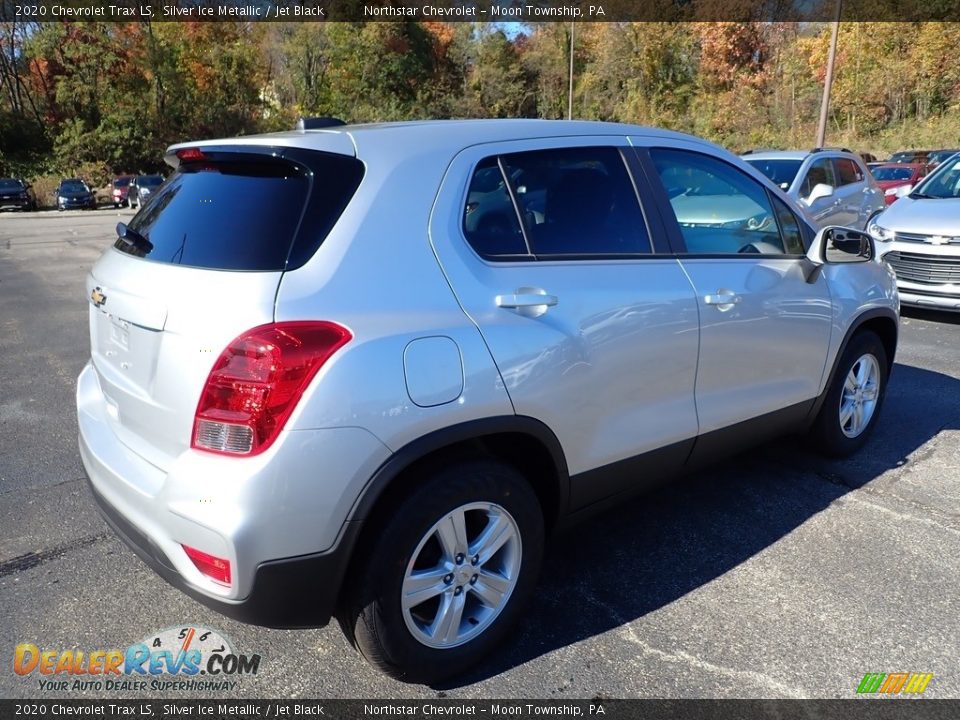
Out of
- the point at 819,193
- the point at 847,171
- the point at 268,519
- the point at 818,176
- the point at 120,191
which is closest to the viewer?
the point at 268,519

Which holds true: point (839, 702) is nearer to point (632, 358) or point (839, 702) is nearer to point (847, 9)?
point (632, 358)

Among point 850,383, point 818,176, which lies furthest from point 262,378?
point 818,176

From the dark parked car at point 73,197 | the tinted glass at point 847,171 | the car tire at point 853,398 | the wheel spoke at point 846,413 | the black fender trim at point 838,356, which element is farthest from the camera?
the dark parked car at point 73,197

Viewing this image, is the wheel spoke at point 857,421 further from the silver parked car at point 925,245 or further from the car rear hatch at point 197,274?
the silver parked car at point 925,245

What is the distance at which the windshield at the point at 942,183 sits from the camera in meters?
8.24

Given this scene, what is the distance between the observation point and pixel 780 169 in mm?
9695

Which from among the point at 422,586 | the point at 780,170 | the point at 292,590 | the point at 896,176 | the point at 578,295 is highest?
the point at 896,176

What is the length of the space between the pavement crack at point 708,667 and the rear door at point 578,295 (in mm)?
509

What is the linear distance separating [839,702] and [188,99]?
168 ft

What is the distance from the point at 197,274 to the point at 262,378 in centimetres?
44

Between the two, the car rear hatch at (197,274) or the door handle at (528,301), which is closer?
the car rear hatch at (197,274)

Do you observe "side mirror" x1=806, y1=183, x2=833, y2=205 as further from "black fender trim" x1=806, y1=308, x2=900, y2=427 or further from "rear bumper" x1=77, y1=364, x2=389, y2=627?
"rear bumper" x1=77, y1=364, x2=389, y2=627

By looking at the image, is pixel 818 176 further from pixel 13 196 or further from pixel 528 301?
pixel 13 196

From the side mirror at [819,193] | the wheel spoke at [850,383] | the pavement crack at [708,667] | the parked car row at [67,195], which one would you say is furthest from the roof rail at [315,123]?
the parked car row at [67,195]
